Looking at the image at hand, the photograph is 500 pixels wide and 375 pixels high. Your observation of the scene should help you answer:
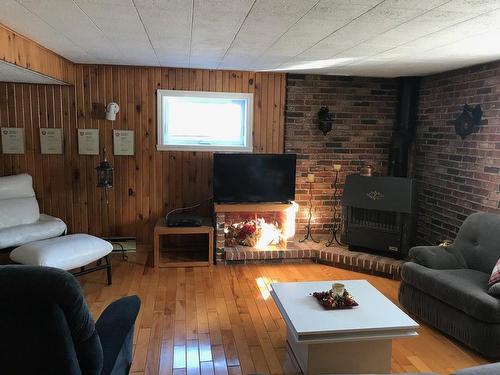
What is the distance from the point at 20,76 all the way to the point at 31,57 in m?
0.69

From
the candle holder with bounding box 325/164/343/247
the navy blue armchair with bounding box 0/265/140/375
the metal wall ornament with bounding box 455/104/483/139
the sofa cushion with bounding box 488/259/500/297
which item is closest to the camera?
the navy blue armchair with bounding box 0/265/140/375

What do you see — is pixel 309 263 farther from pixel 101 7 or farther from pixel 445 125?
pixel 101 7

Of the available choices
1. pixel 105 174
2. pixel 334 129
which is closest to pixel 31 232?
pixel 105 174

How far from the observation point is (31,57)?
10.6 feet

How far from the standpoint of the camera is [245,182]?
180 inches

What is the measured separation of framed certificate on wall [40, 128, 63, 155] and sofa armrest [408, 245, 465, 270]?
3.81 metres

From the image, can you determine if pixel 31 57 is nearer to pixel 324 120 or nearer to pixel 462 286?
pixel 324 120

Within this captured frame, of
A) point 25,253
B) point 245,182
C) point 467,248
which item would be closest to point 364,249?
point 467,248

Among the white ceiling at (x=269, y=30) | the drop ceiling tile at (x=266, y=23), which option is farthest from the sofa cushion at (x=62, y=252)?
the drop ceiling tile at (x=266, y=23)

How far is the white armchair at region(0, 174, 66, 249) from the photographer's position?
3613mm

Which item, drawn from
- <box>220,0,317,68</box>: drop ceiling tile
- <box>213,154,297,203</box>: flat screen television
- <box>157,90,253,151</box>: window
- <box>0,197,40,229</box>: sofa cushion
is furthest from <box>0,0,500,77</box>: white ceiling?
<box>0,197,40,229</box>: sofa cushion

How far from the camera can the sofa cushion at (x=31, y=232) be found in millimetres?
3549

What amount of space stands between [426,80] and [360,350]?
3.59m

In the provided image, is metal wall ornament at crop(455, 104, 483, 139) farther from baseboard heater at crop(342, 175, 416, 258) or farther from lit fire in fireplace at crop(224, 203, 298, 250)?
lit fire in fireplace at crop(224, 203, 298, 250)
